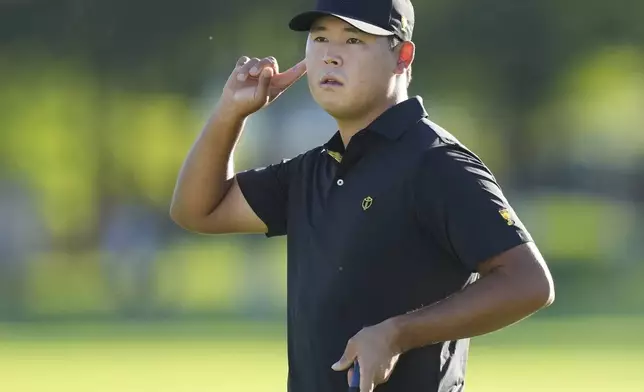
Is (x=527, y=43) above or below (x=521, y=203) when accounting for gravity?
above

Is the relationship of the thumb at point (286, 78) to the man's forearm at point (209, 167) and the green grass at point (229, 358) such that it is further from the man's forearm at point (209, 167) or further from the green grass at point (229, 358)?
the green grass at point (229, 358)

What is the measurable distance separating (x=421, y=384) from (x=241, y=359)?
6.91m

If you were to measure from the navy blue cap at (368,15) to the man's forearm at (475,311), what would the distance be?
1.93 ft

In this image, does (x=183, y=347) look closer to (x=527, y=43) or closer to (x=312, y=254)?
(x=527, y=43)

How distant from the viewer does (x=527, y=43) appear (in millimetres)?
14727

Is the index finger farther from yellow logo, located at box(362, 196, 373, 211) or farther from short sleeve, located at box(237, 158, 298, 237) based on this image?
short sleeve, located at box(237, 158, 298, 237)

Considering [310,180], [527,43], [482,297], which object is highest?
[527,43]

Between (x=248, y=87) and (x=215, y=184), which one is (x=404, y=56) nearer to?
(x=248, y=87)

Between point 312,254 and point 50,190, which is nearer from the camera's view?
point 312,254

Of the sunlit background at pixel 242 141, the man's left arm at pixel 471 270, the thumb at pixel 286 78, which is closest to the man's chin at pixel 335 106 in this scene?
the man's left arm at pixel 471 270

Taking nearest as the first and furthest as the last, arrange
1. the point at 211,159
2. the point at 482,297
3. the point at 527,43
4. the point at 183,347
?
the point at 482,297 < the point at 211,159 < the point at 183,347 < the point at 527,43

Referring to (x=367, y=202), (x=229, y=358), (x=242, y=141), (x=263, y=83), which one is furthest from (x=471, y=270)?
(x=242, y=141)

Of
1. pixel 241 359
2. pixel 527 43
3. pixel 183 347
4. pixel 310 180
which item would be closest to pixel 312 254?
pixel 310 180

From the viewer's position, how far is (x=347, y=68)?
265cm
